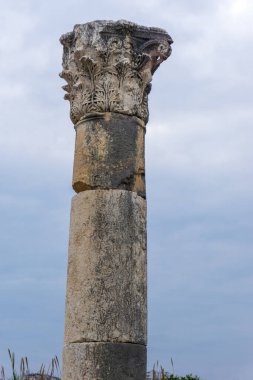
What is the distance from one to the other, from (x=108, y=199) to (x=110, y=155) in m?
0.57

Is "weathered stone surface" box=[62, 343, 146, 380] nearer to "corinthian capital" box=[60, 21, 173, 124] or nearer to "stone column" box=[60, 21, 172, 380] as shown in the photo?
"stone column" box=[60, 21, 172, 380]

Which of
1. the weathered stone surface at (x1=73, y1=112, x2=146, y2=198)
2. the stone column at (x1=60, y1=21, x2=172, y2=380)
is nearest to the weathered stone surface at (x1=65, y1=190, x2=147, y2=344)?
the stone column at (x1=60, y1=21, x2=172, y2=380)

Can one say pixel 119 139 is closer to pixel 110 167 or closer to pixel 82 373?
pixel 110 167

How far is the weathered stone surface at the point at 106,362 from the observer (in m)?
7.09

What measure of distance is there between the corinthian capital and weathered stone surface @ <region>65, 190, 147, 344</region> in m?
1.19

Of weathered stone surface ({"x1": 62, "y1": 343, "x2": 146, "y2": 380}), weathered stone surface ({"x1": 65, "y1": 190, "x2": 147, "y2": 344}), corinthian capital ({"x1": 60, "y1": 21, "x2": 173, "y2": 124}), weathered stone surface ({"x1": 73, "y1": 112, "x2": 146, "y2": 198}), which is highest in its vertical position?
corinthian capital ({"x1": 60, "y1": 21, "x2": 173, "y2": 124})

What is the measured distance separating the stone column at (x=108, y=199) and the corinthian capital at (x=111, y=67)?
0.01 metres

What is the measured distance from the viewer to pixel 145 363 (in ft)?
24.4

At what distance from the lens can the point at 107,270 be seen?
7410mm

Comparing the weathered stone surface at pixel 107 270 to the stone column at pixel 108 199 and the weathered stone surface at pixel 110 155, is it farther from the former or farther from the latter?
the weathered stone surface at pixel 110 155

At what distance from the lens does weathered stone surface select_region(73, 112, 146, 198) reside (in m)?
7.85

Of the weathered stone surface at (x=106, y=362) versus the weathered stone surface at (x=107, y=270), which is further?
the weathered stone surface at (x=107, y=270)

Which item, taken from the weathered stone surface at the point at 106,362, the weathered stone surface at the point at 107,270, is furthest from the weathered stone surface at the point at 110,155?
the weathered stone surface at the point at 106,362

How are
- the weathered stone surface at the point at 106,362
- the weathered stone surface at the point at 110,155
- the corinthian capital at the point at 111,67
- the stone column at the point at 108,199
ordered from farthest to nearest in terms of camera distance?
1. the corinthian capital at the point at 111,67
2. the weathered stone surface at the point at 110,155
3. the stone column at the point at 108,199
4. the weathered stone surface at the point at 106,362
